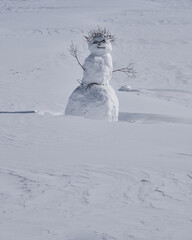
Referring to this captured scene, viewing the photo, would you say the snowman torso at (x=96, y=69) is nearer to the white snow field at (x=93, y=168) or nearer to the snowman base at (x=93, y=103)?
the snowman base at (x=93, y=103)

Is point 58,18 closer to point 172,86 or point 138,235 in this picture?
point 172,86

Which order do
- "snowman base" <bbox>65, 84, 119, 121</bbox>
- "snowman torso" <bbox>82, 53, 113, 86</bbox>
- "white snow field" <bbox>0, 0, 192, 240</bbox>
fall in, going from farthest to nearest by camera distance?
1. "snowman torso" <bbox>82, 53, 113, 86</bbox>
2. "snowman base" <bbox>65, 84, 119, 121</bbox>
3. "white snow field" <bbox>0, 0, 192, 240</bbox>

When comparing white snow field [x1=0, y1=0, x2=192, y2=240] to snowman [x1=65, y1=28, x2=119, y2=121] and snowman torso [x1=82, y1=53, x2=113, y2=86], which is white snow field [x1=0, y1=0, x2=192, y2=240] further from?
snowman torso [x1=82, y1=53, x2=113, y2=86]

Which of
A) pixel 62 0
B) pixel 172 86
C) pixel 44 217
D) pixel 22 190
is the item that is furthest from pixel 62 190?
pixel 62 0

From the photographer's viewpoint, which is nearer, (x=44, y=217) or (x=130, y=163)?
(x=44, y=217)

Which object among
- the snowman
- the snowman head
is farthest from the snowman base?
the snowman head

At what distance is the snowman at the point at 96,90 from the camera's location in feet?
20.8

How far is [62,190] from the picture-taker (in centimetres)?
316

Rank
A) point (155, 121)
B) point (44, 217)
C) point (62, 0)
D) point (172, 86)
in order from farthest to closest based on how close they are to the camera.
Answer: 1. point (62, 0)
2. point (172, 86)
3. point (155, 121)
4. point (44, 217)

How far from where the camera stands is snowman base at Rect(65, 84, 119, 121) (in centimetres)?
632

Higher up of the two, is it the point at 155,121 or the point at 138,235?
the point at 138,235

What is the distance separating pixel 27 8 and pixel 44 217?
2781 cm

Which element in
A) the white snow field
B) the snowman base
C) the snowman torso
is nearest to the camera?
the white snow field

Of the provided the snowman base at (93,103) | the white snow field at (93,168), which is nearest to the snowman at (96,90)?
the snowman base at (93,103)
